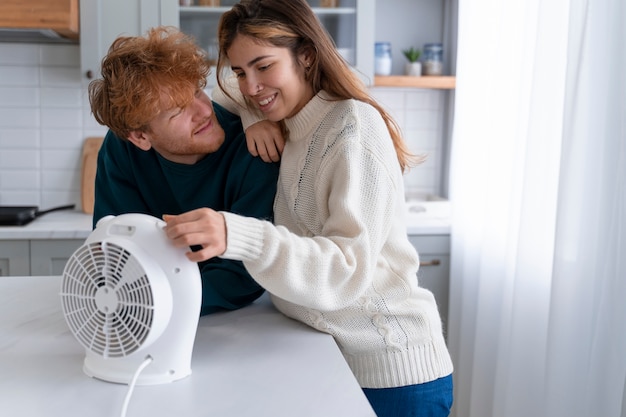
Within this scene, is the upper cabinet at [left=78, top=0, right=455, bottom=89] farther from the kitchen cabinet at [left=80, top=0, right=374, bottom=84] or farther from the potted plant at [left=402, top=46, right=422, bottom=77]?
the potted plant at [left=402, top=46, right=422, bottom=77]

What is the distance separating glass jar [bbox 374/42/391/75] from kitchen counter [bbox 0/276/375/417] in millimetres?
1842

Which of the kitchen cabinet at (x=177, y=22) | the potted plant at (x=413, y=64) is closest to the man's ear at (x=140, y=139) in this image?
the kitchen cabinet at (x=177, y=22)

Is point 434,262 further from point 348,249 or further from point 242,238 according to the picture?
point 242,238

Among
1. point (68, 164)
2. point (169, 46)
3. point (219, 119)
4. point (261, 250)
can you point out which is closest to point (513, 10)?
point (219, 119)

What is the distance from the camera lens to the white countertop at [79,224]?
2793 mm

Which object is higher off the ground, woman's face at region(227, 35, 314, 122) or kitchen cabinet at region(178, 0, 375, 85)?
kitchen cabinet at region(178, 0, 375, 85)

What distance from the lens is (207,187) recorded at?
1560 millimetres

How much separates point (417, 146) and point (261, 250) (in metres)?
2.34

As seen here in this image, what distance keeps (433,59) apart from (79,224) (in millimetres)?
1585

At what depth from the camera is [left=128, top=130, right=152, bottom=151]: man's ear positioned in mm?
1518

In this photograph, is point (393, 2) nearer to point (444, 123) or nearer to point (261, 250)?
point (444, 123)

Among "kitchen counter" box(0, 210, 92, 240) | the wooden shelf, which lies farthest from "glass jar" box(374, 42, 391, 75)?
"kitchen counter" box(0, 210, 92, 240)

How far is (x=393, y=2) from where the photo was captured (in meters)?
3.34

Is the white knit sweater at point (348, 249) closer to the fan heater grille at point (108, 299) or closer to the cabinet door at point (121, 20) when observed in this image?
the fan heater grille at point (108, 299)
